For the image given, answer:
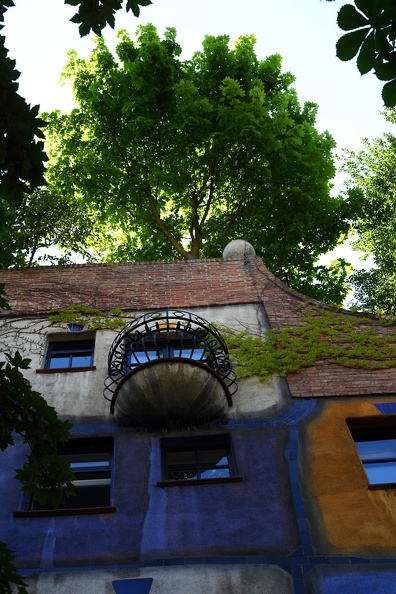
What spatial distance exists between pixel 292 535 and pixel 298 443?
4.69ft

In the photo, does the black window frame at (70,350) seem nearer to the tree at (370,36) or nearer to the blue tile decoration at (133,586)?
the blue tile decoration at (133,586)

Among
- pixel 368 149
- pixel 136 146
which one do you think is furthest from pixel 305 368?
pixel 368 149

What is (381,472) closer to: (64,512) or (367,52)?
(64,512)

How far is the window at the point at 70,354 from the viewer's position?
10.9 meters

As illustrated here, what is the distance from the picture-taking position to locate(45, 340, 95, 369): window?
35.8 feet

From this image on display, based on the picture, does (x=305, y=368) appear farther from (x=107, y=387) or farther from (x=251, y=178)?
(x=251, y=178)

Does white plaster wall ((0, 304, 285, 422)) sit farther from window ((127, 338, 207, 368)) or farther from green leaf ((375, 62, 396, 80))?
green leaf ((375, 62, 396, 80))

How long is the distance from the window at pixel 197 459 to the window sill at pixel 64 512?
0.88m

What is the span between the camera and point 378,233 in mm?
20609

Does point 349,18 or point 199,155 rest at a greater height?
point 199,155

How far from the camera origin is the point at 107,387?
971cm

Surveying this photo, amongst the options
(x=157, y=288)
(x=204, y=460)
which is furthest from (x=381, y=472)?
(x=157, y=288)

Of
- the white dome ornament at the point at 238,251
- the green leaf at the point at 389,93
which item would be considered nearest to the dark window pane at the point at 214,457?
the white dome ornament at the point at 238,251

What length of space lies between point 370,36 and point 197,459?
6312 mm
